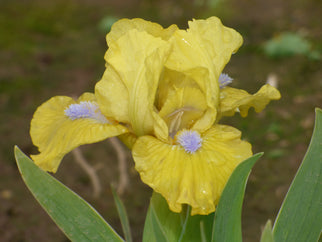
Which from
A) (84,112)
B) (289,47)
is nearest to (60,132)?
(84,112)

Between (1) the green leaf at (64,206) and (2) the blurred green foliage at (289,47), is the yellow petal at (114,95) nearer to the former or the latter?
(1) the green leaf at (64,206)

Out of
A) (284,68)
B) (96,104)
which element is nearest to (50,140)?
(96,104)

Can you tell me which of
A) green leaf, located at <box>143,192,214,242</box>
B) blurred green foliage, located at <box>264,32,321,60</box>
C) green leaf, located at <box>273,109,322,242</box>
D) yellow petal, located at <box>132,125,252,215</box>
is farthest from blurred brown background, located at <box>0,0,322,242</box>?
yellow petal, located at <box>132,125,252,215</box>

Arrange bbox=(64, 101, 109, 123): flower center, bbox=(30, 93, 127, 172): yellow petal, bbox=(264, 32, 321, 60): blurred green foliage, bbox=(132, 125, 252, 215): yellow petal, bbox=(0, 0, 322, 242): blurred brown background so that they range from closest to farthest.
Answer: bbox=(132, 125, 252, 215): yellow petal < bbox=(30, 93, 127, 172): yellow petal < bbox=(64, 101, 109, 123): flower center < bbox=(0, 0, 322, 242): blurred brown background < bbox=(264, 32, 321, 60): blurred green foliage

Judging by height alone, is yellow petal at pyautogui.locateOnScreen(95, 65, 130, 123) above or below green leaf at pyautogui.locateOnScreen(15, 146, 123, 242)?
above

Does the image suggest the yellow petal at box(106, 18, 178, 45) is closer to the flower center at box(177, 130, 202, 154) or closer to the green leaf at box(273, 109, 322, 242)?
the flower center at box(177, 130, 202, 154)

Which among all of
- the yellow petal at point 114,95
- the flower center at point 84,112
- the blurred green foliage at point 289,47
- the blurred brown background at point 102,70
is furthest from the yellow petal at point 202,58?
the blurred green foliage at point 289,47

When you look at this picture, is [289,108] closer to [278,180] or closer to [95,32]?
[278,180]
